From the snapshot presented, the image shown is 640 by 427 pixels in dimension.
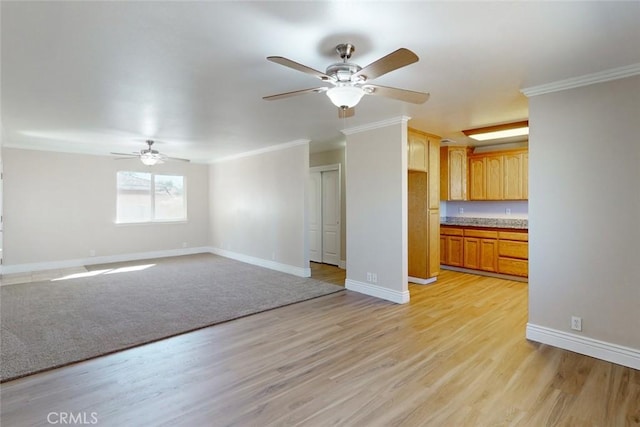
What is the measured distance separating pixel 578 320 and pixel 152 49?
4.30 meters

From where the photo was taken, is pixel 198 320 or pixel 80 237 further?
pixel 80 237

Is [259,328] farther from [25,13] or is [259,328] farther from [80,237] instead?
[80,237]

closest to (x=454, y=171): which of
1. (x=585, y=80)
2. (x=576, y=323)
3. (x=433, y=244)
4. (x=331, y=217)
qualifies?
(x=433, y=244)

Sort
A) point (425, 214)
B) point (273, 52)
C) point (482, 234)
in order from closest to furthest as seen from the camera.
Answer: point (273, 52) → point (425, 214) → point (482, 234)

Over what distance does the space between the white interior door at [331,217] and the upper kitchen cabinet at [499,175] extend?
2.75 meters

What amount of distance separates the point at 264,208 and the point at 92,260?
161 inches

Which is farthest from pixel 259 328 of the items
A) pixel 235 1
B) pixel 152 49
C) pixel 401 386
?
pixel 235 1

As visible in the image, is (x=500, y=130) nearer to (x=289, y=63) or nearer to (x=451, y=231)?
(x=451, y=231)

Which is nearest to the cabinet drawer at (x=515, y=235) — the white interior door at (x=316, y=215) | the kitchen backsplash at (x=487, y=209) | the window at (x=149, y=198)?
the kitchen backsplash at (x=487, y=209)

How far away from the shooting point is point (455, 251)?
20.9ft

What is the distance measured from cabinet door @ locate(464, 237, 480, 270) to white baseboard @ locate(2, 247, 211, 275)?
6558mm

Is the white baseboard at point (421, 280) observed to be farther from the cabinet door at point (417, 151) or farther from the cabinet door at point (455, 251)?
the cabinet door at point (417, 151)

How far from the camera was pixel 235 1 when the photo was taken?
1.80m

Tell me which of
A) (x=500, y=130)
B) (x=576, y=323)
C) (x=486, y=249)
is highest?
(x=500, y=130)
